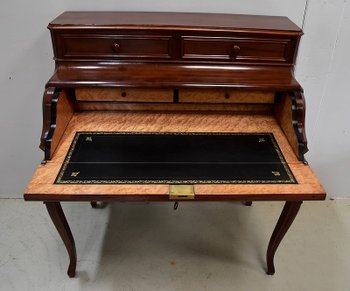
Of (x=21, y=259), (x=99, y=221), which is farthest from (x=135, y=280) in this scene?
(x=21, y=259)

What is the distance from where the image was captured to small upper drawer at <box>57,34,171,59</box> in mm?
1455

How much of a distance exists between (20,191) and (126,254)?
0.93m

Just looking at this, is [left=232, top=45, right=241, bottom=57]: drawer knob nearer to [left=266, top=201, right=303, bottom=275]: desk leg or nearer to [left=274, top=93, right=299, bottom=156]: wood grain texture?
[left=274, top=93, right=299, bottom=156]: wood grain texture

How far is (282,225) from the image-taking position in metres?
1.59

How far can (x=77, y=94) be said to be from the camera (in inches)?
61.9

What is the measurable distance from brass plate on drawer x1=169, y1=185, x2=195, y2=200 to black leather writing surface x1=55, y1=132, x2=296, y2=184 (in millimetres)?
38

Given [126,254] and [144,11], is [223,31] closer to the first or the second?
[144,11]

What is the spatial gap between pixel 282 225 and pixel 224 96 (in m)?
0.68

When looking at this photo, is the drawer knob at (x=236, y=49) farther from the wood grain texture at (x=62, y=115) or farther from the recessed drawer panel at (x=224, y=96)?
the wood grain texture at (x=62, y=115)

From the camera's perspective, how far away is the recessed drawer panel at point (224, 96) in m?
1.57

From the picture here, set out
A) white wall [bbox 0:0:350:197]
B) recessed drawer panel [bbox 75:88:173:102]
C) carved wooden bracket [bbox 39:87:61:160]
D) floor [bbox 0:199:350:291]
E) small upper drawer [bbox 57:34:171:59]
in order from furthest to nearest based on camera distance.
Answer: floor [bbox 0:199:350:291] < white wall [bbox 0:0:350:197] < recessed drawer panel [bbox 75:88:173:102] < small upper drawer [bbox 57:34:171:59] < carved wooden bracket [bbox 39:87:61:160]

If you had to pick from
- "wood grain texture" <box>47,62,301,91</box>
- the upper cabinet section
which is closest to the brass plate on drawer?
"wood grain texture" <box>47,62,301,91</box>

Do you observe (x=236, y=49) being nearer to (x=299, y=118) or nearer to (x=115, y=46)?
(x=299, y=118)

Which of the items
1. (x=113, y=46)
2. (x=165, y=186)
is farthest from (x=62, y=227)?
(x=113, y=46)
